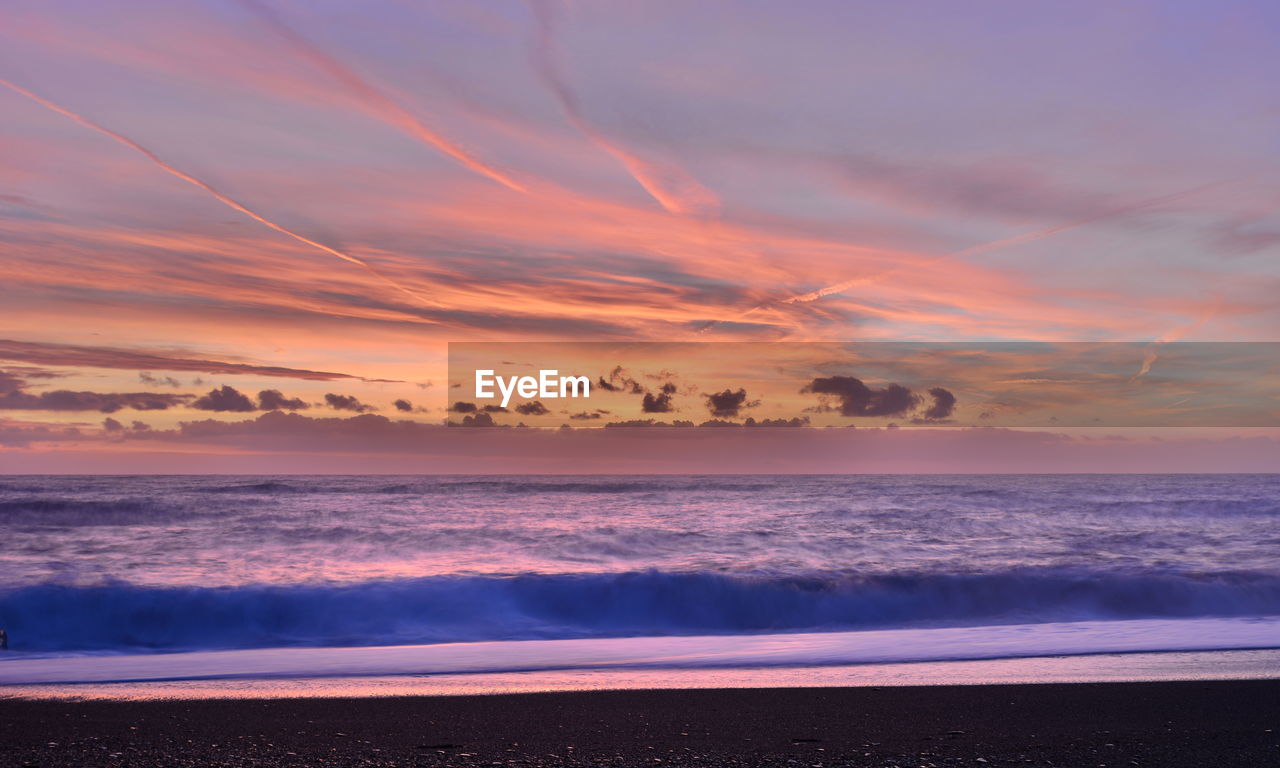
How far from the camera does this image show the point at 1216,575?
64.2ft

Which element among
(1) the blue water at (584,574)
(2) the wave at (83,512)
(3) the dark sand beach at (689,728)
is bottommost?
(2) the wave at (83,512)

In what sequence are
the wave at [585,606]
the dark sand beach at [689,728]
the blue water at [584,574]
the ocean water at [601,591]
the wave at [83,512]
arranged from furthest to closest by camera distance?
the wave at [83,512] < the blue water at [584,574] < the wave at [585,606] < the ocean water at [601,591] < the dark sand beach at [689,728]

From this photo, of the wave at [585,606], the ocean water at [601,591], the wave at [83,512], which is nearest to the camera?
the ocean water at [601,591]

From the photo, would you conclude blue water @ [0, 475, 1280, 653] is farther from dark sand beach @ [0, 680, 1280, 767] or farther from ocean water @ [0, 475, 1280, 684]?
dark sand beach @ [0, 680, 1280, 767]

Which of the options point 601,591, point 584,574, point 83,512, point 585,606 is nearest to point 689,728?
point 585,606

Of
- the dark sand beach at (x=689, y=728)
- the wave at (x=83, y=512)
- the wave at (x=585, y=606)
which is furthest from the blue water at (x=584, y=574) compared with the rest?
the dark sand beach at (x=689, y=728)

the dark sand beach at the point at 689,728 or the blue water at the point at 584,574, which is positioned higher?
the dark sand beach at the point at 689,728

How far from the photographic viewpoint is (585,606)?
56.3 ft

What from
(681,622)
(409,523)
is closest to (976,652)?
(681,622)

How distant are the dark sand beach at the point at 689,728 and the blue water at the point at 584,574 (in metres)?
6.75

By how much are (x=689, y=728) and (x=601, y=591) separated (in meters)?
12.0

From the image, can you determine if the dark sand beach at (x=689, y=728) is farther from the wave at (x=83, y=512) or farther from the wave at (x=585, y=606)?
the wave at (x=83, y=512)

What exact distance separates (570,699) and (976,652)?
211 inches

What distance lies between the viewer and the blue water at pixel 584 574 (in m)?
15.2
